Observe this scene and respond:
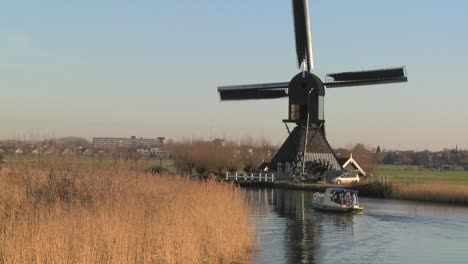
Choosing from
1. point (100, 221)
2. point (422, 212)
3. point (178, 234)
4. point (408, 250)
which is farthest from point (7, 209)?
point (422, 212)

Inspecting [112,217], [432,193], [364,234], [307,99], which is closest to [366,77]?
[307,99]

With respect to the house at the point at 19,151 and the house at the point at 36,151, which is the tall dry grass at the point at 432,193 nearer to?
the house at the point at 36,151

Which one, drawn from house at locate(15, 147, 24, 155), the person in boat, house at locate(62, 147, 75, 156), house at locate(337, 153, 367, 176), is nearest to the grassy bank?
house at locate(337, 153, 367, 176)

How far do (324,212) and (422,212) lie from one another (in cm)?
544

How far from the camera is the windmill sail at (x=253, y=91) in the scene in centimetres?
5819

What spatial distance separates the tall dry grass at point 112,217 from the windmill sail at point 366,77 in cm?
3579

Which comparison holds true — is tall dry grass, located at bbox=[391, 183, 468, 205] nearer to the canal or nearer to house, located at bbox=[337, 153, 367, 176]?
the canal

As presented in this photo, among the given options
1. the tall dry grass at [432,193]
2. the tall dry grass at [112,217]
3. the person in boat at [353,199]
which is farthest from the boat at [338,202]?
the tall dry grass at [112,217]

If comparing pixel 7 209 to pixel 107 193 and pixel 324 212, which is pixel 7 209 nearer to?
pixel 107 193

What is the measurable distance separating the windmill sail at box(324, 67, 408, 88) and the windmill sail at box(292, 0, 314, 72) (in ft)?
10.3

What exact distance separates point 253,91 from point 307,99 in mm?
8461

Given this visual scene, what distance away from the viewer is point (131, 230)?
1241 cm

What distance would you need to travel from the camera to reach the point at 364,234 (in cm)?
2392

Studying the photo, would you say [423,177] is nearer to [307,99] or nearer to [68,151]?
[307,99]
